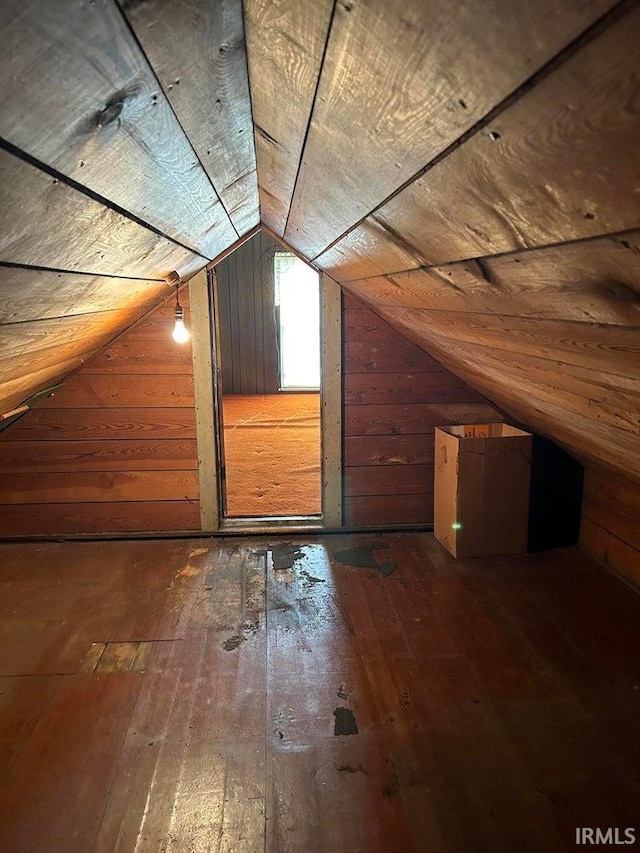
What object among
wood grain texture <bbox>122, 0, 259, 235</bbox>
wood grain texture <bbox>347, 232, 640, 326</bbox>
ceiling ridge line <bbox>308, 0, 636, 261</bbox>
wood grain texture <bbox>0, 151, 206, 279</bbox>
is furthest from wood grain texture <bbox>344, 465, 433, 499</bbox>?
ceiling ridge line <bbox>308, 0, 636, 261</bbox>

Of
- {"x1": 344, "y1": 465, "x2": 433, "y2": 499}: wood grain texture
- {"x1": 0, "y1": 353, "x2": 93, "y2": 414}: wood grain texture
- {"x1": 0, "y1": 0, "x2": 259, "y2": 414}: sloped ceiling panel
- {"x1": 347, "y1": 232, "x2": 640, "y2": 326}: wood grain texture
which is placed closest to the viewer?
{"x1": 0, "y1": 0, "x2": 259, "y2": 414}: sloped ceiling panel

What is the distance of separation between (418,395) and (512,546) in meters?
0.95

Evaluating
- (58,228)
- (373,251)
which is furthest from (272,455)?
(58,228)

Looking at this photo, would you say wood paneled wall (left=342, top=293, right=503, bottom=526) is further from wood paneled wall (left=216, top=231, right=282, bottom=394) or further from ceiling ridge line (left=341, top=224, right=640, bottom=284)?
wood paneled wall (left=216, top=231, right=282, bottom=394)

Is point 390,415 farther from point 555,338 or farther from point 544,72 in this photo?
point 544,72

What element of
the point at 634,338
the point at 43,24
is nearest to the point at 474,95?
the point at 43,24

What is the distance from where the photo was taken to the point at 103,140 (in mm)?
682

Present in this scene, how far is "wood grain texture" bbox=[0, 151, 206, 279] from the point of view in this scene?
64cm

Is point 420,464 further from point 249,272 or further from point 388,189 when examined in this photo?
point 249,272

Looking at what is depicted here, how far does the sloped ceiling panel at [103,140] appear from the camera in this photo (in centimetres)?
48

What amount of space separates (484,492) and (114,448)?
2006mm

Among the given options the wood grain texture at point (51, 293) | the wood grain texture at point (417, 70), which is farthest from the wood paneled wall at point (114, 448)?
the wood grain texture at point (417, 70)

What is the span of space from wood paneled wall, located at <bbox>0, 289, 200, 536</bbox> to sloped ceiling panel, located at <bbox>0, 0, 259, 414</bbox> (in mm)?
1457

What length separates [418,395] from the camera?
10.1 ft
